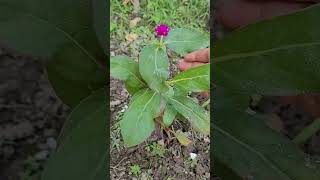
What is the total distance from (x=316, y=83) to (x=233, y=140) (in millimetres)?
160

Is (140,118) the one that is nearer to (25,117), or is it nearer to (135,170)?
(135,170)

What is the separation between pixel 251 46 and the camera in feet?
3.21

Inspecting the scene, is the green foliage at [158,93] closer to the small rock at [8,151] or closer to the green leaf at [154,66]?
the green leaf at [154,66]

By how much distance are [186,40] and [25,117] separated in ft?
1.50

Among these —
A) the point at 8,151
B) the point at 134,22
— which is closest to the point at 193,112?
the point at 134,22

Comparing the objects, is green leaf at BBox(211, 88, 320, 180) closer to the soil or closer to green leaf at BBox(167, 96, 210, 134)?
green leaf at BBox(167, 96, 210, 134)

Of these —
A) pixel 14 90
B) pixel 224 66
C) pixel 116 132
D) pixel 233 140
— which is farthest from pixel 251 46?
pixel 14 90

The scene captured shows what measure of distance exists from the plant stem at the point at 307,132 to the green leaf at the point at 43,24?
39 cm

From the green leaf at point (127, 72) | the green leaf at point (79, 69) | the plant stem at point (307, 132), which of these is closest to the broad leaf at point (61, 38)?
the green leaf at point (79, 69)

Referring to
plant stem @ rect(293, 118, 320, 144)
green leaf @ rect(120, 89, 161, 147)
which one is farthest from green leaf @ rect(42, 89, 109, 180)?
plant stem @ rect(293, 118, 320, 144)

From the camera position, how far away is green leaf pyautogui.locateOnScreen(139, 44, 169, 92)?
2.75 ft

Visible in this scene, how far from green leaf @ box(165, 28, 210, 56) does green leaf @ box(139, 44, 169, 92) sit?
17 millimetres

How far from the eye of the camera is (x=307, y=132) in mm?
1115

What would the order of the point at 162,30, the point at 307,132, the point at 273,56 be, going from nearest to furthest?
1. the point at 162,30
2. the point at 273,56
3. the point at 307,132
